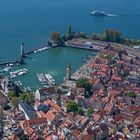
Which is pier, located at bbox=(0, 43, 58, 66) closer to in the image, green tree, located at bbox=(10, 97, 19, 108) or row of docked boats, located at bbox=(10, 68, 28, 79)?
row of docked boats, located at bbox=(10, 68, 28, 79)

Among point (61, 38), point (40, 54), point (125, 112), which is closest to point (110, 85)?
point (125, 112)

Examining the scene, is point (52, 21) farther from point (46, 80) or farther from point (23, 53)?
point (46, 80)

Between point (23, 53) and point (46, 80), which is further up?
point (23, 53)

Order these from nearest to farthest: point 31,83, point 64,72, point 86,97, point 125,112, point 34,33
Answer: point 125,112 < point 86,97 < point 31,83 < point 64,72 < point 34,33

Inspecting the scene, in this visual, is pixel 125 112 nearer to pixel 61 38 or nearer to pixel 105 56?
pixel 105 56

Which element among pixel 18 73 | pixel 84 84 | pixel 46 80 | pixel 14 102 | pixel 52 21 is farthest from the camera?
pixel 52 21

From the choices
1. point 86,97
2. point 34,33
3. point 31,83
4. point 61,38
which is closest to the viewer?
point 86,97

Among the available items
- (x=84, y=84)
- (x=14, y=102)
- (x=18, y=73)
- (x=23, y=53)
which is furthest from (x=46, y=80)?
(x=23, y=53)
